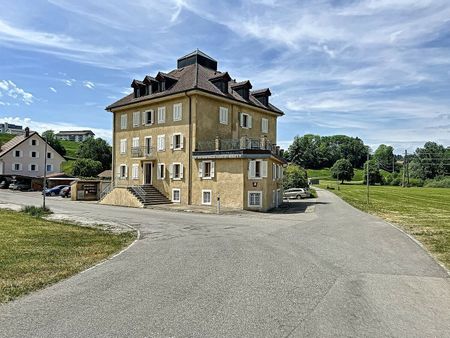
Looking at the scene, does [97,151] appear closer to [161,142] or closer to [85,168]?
[85,168]

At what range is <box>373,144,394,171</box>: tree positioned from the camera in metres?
149

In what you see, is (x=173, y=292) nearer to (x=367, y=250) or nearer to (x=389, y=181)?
(x=367, y=250)

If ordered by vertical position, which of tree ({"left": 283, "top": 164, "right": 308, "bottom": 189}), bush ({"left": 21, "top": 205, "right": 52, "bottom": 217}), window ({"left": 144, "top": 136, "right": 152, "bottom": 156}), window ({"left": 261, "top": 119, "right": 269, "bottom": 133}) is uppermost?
window ({"left": 261, "top": 119, "right": 269, "bottom": 133})

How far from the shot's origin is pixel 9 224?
18672 mm

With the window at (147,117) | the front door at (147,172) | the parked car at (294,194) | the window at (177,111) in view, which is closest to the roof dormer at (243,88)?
the window at (177,111)

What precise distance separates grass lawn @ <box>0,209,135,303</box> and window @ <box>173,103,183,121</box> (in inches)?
752

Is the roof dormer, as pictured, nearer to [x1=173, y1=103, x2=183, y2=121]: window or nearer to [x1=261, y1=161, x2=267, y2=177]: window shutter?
[x1=173, y1=103, x2=183, y2=121]: window

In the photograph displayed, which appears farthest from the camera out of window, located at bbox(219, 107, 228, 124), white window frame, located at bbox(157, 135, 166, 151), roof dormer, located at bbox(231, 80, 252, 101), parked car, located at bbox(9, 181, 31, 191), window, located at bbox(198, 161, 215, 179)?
parked car, located at bbox(9, 181, 31, 191)

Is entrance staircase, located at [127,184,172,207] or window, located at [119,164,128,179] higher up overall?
window, located at [119,164,128,179]

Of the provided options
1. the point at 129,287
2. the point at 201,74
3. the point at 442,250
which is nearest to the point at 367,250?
the point at 442,250

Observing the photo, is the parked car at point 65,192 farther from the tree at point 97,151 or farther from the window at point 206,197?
the tree at point 97,151

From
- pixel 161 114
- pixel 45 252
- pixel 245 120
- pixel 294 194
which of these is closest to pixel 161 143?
pixel 161 114

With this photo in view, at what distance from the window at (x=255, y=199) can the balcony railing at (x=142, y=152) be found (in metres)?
12.3

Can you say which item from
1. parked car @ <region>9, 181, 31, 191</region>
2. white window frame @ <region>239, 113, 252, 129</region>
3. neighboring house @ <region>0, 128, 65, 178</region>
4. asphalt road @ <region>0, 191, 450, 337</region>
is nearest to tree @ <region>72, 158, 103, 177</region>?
neighboring house @ <region>0, 128, 65, 178</region>
